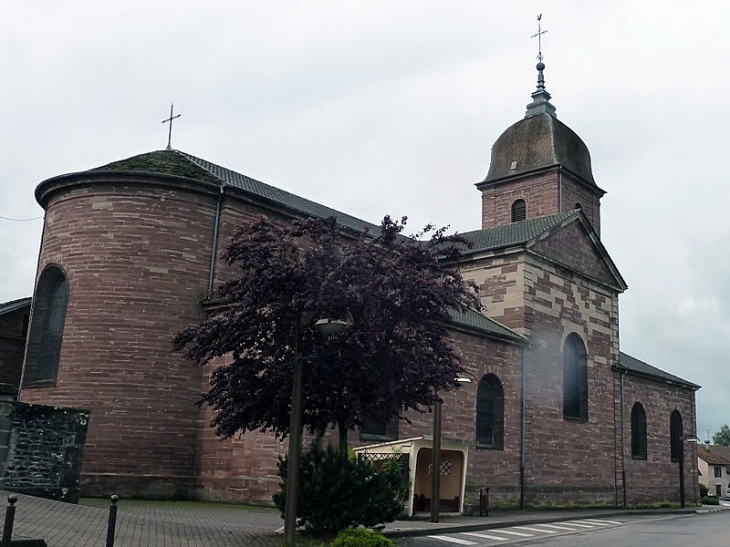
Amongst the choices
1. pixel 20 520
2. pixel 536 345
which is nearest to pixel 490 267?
pixel 536 345

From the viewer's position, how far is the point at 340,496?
13.5 m

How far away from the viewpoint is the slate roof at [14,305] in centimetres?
2731

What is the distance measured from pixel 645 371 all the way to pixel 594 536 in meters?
20.2

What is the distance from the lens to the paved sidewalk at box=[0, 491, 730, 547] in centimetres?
1198

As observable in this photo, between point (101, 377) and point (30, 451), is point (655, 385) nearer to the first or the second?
point (101, 377)

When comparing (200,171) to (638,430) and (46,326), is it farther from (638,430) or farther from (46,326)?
(638,430)

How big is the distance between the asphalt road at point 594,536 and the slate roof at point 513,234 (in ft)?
38.8

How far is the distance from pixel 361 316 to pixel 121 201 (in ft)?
41.7

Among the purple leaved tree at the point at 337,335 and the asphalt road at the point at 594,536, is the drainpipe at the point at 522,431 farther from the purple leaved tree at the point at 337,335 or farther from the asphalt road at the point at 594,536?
the purple leaved tree at the point at 337,335

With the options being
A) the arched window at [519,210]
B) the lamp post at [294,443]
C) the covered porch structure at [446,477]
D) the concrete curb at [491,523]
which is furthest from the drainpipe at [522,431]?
the lamp post at [294,443]

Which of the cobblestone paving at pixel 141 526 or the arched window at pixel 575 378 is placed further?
the arched window at pixel 575 378

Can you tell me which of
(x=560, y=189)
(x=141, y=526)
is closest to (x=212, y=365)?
(x=141, y=526)

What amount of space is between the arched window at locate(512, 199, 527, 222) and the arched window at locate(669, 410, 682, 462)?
12.6m

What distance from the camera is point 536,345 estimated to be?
29.1m
